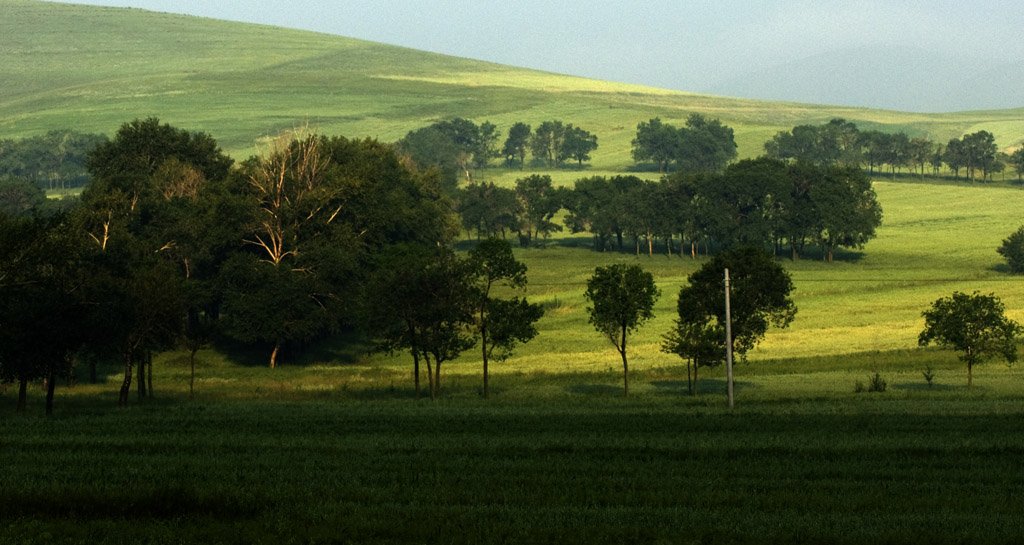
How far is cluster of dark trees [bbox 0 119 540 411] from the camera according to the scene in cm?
5500

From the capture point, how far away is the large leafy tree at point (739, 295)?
224 ft

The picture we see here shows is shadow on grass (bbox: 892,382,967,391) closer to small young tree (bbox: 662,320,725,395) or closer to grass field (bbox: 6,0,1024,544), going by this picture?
grass field (bbox: 6,0,1024,544)

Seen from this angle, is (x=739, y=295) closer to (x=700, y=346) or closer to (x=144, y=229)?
(x=700, y=346)

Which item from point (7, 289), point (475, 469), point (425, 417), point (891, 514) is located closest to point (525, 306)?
point (425, 417)

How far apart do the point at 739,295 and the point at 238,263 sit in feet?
149

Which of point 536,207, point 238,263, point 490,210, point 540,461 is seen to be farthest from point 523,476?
point 490,210

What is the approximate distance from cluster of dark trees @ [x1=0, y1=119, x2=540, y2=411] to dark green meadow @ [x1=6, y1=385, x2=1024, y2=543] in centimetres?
836

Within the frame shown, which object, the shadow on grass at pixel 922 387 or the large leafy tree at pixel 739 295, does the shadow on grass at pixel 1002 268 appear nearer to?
the large leafy tree at pixel 739 295

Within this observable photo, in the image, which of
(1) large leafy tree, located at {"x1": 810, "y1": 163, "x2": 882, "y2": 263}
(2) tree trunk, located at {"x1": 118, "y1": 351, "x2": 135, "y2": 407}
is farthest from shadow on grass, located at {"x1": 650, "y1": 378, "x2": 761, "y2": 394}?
(1) large leafy tree, located at {"x1": 810, "y1": 163, "x2": 882, "y2": 263}

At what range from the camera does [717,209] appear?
16712 centimetres

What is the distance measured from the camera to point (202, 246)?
316 feet

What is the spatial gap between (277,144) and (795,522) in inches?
3707

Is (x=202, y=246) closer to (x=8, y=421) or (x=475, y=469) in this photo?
(x=8, y=421)

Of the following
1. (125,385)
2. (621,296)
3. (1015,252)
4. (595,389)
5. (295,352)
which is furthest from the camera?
(1015,252)
